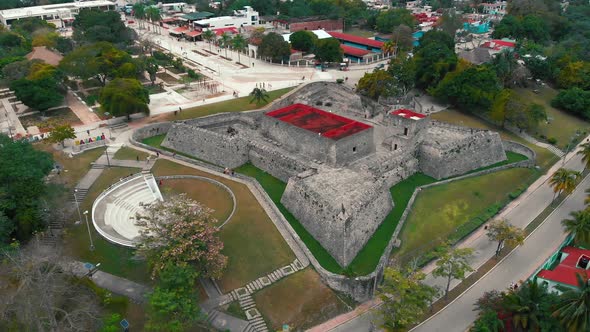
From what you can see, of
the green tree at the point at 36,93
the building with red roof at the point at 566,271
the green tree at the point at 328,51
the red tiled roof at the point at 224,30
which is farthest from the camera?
the red tiled roof at the point at 224,30

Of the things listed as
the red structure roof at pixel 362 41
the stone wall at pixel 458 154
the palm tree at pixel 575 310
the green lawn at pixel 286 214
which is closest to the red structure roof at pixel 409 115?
the stone wall at pixel 458 154

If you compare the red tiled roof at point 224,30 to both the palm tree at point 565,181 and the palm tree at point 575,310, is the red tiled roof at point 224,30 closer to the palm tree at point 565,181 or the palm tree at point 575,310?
the palm tree at point 565,181

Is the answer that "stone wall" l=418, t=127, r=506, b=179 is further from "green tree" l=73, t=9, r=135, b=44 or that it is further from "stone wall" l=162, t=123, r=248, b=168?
"green tree" l=73, t=9, r=135, b=44

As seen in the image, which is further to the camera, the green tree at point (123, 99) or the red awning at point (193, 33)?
the red awning at point (193, 33)

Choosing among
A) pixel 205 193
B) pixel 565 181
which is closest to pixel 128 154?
pixel 205 193

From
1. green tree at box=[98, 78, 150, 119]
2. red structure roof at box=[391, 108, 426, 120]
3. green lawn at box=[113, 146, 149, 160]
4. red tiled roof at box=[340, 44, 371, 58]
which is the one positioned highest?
red tiled roof at box=[340, 44, 371, 58]

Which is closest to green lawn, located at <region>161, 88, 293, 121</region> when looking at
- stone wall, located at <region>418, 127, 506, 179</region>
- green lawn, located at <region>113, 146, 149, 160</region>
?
green lawn, located at <region>113, 146, 149, 160</region>

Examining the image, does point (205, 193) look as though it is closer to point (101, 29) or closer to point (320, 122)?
point (320, 122)
